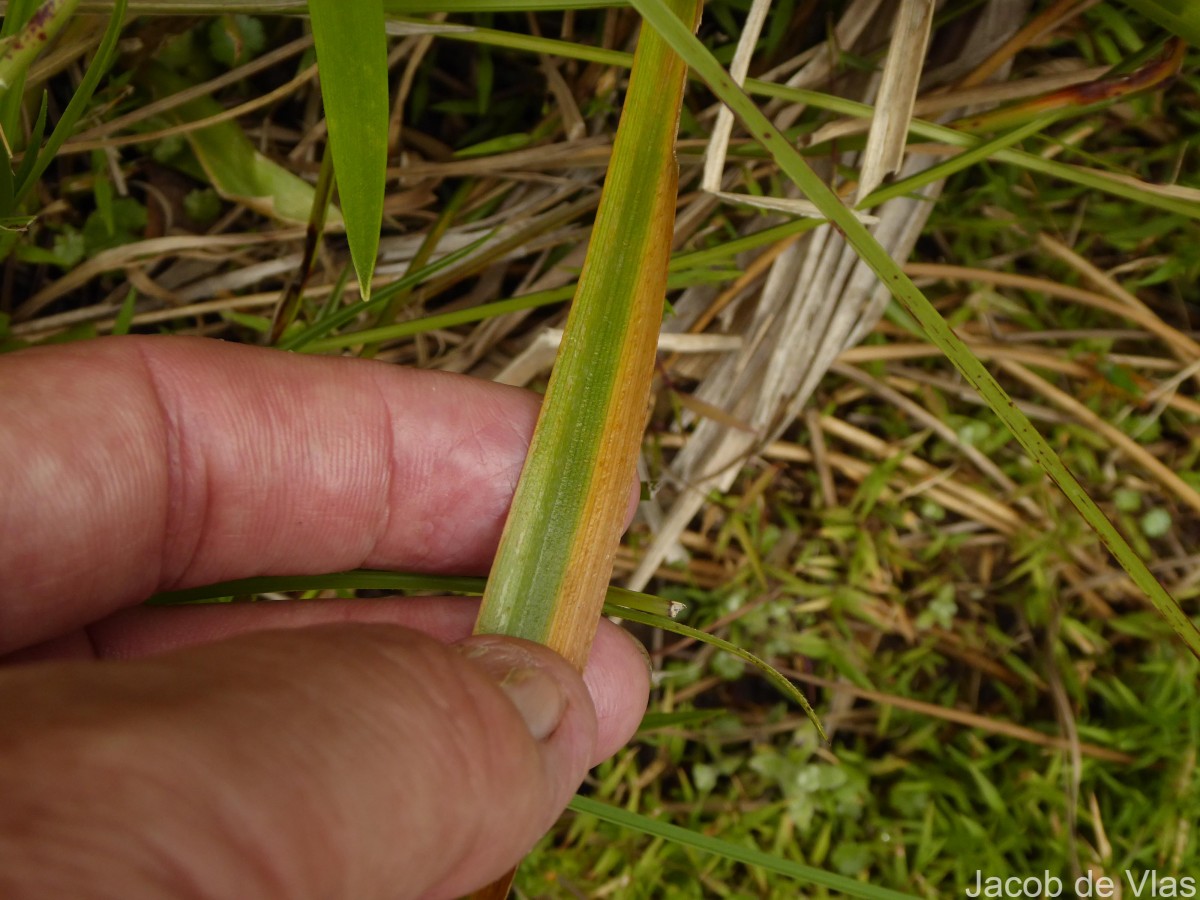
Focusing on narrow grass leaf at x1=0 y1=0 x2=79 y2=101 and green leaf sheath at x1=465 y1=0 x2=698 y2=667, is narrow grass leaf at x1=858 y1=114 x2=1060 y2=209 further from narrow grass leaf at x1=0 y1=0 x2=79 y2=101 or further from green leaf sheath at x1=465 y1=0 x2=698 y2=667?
narrow grass leaf at x1=0 y1=0 x2=79 y2=101

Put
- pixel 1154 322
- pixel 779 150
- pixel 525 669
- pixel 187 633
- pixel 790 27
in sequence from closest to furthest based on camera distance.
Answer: pixel 779 150, pixel 525 669, pixel 187 633, pixel 790 27, pixel 1154 322

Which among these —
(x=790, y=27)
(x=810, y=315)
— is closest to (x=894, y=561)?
(x=810, y=315)

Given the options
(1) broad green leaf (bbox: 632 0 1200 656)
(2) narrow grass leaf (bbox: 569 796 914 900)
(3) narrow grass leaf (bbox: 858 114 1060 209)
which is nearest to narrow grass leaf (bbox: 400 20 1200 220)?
(3) narrow grass leaf (bbox: 858 114 1060 209)

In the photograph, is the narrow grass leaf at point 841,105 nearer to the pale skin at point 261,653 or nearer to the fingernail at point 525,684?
the pale skin at point 261,653

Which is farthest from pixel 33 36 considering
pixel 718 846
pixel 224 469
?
pixel 718 846

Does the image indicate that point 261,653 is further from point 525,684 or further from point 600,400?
point 600,400

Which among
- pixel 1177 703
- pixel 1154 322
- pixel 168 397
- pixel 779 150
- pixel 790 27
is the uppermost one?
pixel 790 27

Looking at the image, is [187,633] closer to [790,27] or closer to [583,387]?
[583,387]
